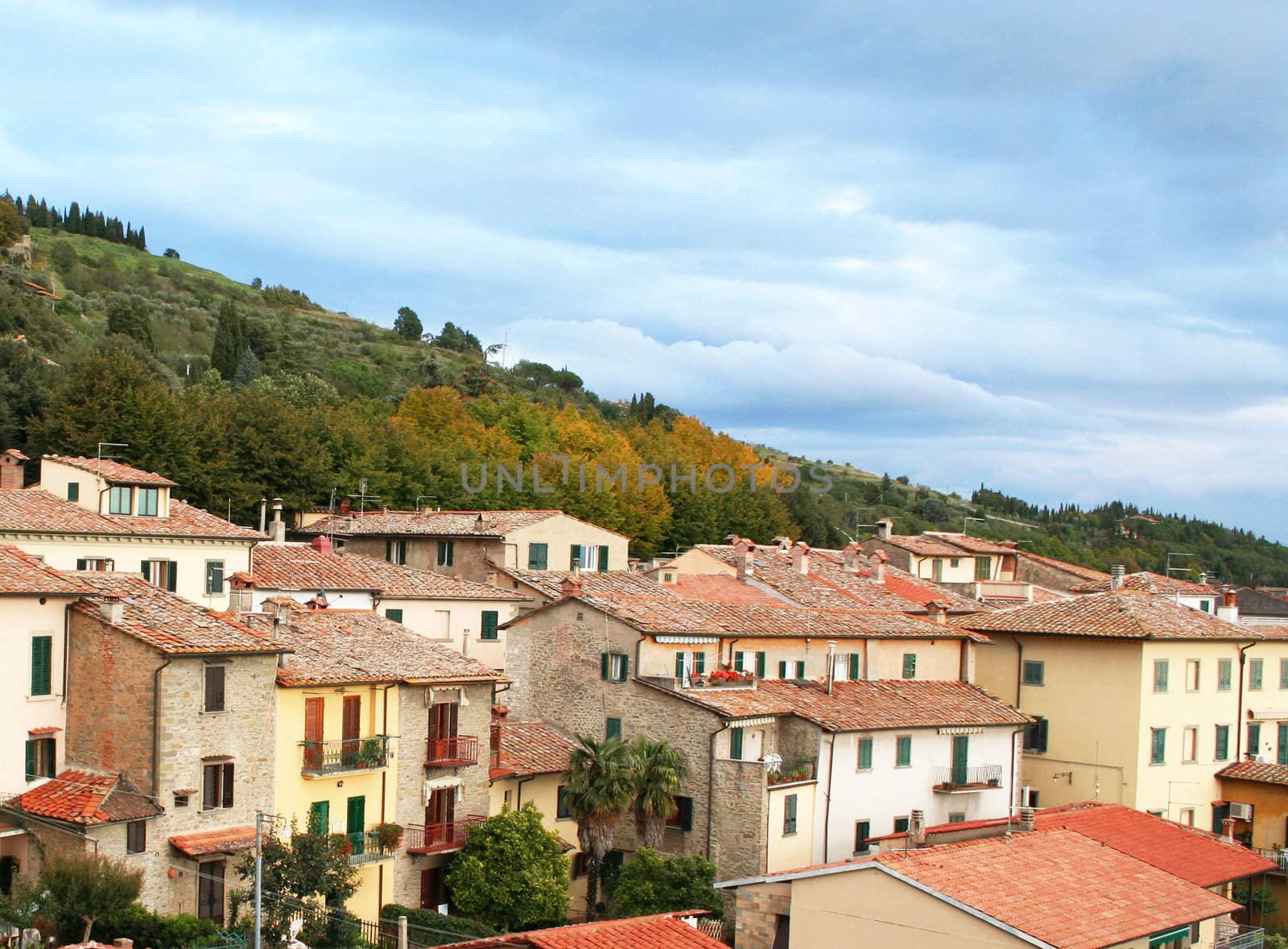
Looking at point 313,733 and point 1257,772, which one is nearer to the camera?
point 313,733

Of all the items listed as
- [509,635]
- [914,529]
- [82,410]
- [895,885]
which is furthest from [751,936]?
[914,529]

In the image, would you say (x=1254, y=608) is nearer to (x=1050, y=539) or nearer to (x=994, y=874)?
(x=994, y=874)

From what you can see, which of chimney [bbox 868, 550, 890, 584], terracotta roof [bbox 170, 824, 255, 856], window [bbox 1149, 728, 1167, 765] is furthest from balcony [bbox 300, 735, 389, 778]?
chimney [bbox 868, 550, 890, 584]

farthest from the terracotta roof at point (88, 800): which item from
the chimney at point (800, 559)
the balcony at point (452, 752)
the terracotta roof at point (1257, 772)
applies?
the terracotta roof at point (1257, 772)

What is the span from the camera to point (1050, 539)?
472ft

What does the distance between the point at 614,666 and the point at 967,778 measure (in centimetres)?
1285

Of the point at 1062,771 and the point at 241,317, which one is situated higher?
the point at 241,317

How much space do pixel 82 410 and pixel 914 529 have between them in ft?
306

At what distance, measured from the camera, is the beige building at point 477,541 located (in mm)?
59938

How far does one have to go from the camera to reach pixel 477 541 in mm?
59906

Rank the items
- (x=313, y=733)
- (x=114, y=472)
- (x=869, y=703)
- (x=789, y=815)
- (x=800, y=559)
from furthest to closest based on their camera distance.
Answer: (x=800, y=559) < (x=114, y=472) < (x=869, y=703) < (x=789, y=815) < (x=313, y=733)

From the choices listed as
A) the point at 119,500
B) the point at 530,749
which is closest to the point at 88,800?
the point at 530,749

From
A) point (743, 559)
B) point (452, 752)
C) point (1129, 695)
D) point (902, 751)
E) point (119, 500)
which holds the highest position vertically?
point (119, 500)

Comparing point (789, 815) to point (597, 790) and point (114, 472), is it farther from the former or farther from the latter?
point (114, 472)
